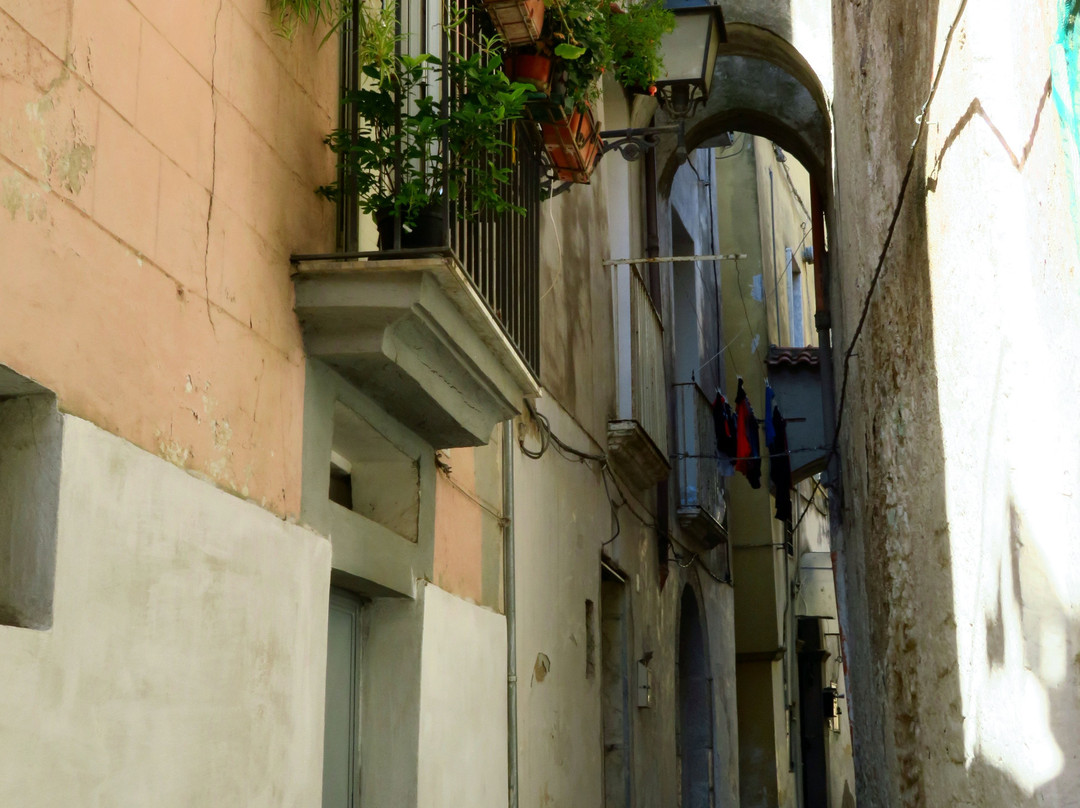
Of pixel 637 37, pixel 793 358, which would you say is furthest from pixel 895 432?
pixel 793 358

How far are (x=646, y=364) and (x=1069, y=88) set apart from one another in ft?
20.9

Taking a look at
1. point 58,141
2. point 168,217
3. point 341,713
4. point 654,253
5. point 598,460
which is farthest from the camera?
point 654,253

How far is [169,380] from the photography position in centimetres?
362

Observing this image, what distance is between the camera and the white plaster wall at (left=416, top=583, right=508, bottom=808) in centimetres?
539

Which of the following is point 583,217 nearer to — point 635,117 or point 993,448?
point 635,117

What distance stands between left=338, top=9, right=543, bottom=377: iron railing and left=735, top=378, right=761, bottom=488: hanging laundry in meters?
6.87

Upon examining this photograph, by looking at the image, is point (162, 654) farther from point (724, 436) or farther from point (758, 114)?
point (758, 114)

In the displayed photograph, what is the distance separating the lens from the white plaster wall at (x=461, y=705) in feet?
17.7

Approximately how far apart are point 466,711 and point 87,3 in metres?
3.49

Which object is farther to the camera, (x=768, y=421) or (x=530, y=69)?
(x=768, y=421)

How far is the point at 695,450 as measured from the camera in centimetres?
1222

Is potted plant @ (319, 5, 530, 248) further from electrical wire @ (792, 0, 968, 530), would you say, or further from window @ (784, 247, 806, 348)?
window @ (784, 247, 806, 348)

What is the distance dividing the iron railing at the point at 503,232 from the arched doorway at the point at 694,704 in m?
7.77

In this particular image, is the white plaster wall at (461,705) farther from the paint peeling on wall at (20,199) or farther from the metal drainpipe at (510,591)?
the paint peeling on wall at (20,199)
